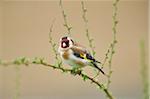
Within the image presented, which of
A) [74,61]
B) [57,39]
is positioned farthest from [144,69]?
[57,39]

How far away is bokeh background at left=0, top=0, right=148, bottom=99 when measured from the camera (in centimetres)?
280

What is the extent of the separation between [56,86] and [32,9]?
50 centimetres

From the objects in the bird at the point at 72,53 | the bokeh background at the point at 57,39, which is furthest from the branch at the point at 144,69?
the bokeh background at the point at 57,39

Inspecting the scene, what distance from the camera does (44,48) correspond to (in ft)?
9.32

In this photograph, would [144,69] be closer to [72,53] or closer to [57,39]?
[72,53]

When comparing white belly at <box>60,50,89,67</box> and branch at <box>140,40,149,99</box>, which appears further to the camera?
white belly at <box>60,50,89,67</box>

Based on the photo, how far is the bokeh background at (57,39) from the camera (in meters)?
2.80

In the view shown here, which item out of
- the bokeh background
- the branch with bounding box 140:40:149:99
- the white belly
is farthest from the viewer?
the bokeh background

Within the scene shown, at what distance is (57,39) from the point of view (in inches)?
109

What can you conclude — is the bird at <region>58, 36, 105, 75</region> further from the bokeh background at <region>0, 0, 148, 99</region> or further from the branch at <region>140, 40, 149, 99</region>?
the bokeh background at <region>0, 0, 148, 99</region>

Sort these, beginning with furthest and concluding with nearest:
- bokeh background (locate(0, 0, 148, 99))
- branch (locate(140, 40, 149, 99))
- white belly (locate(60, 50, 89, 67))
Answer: bokeh background (locate(0, 0, 148, 99)) → white belly (locate(60, 50, 89, 67)) → branch (locate(140, 40, 149, 99))

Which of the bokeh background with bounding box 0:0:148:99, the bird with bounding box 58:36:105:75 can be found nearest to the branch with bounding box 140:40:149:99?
the bird with bounding box 58:36:105:75

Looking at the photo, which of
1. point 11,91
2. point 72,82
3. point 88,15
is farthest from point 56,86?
point 88,15

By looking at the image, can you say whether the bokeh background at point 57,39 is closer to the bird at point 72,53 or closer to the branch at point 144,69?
the bird at point 72,53
